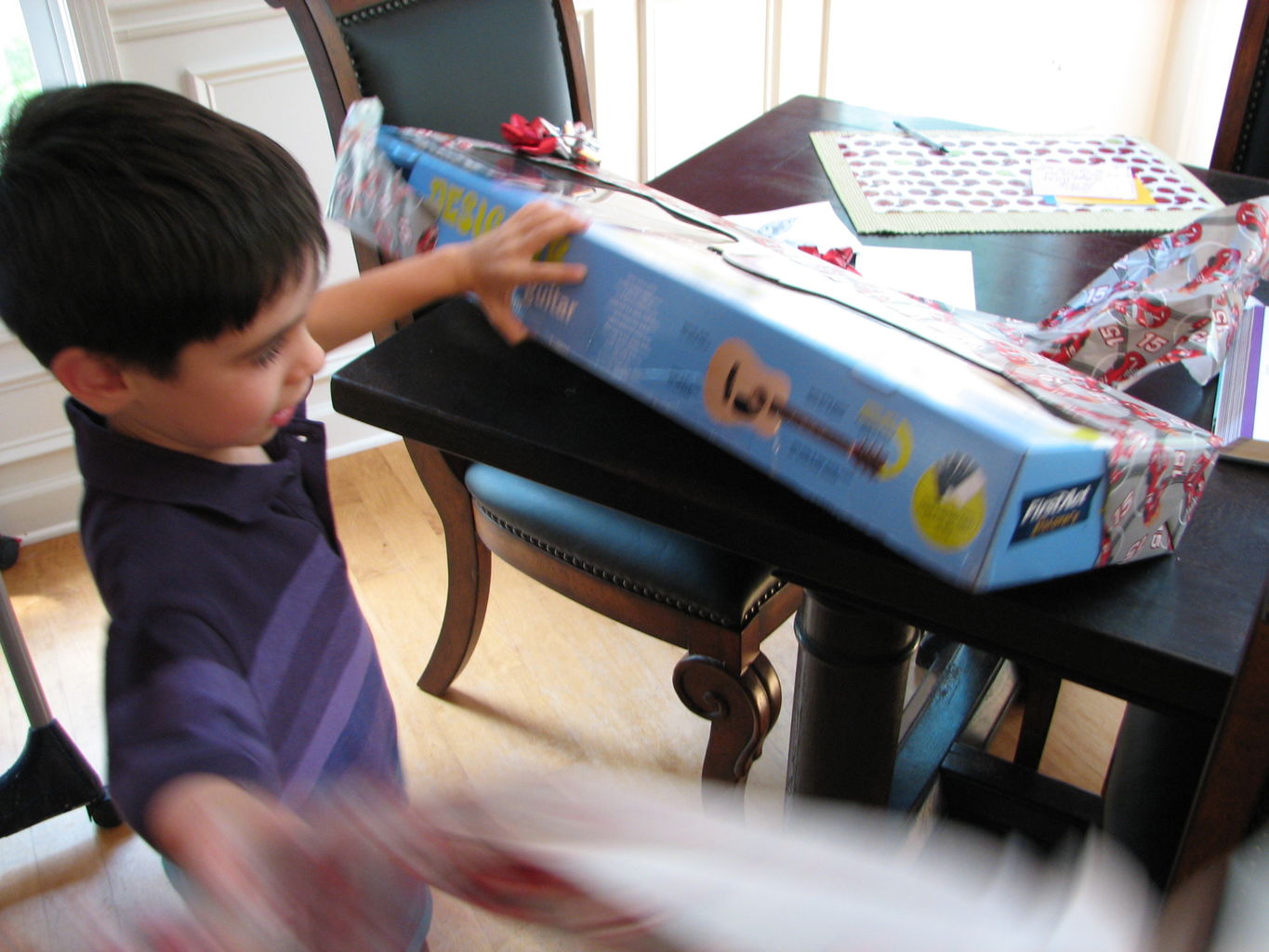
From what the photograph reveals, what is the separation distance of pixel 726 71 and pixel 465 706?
177 centimetres

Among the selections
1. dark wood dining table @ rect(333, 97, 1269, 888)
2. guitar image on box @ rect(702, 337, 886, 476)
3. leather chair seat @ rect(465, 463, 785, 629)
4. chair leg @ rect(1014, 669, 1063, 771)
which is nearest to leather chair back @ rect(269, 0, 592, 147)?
dark wood dining table @ rect(333, 97, 1269, 888)

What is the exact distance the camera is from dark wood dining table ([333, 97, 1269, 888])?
0.64 metres

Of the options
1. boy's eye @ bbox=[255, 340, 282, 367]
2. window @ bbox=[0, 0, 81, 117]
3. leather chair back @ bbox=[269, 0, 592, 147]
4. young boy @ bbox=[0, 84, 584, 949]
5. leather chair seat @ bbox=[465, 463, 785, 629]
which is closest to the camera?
young boy @ bbox=[0, 84, 584, 949]

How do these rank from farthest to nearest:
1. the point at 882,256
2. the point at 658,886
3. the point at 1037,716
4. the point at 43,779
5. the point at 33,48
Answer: the point at 33,48 < the point at 43,779 < the point at 1037,716 < the point at 882,256 < the point at 658,886

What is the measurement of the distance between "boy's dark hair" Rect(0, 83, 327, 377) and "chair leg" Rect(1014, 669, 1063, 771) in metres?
1.08

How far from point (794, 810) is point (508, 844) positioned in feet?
2.19

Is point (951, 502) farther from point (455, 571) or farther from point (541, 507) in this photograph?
point (455, 571)

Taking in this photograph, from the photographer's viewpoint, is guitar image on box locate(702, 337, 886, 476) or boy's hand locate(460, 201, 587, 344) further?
boy's hand locate(460, 201, 587, 344)

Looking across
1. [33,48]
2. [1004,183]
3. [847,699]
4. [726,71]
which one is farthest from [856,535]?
[726,71]

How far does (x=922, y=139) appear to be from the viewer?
1410 mm

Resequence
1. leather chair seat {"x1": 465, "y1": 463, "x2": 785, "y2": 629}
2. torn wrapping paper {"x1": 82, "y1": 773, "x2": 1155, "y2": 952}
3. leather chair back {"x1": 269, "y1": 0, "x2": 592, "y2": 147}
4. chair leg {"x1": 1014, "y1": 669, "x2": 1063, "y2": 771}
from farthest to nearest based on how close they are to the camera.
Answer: chair leg {"x1": 1014, "y1": 669, "x2": 1063, "y2": 771} → leather chair back {"x1": 269, "y1": 0, "x2": 592, "y2": 147} → leather chair seat {"x1": 465, "y1": 463, "x2": 785, "y2": 629} → torn wrapping paper {"x1": 82, "y1": 773, "x2": 1155, "y2": 952}

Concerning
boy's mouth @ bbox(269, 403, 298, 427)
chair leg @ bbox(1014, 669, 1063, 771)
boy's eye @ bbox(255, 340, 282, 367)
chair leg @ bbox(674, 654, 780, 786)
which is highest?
boy's eye @ bbox(255, 340, 282, 367)

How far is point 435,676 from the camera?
1.69 metres

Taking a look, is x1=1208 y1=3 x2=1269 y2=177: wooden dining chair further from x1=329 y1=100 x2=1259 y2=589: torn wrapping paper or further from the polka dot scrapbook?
x1=329 y1=100 x2=1259 y2=589: torn wrapping paper
